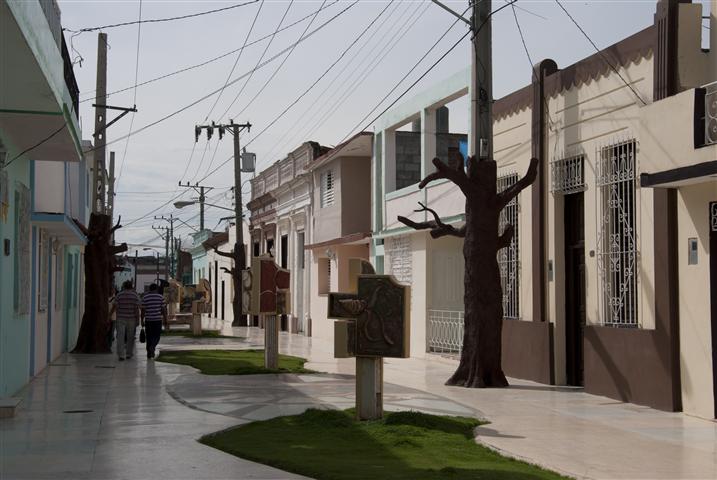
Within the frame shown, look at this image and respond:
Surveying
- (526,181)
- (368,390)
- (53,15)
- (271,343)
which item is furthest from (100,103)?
(368,390)

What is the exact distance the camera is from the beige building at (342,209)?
30.1 meters

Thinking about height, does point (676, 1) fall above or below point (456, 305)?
above

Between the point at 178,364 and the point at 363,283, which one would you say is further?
the point at 178,364

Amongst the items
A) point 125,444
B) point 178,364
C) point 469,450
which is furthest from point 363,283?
point 178,364

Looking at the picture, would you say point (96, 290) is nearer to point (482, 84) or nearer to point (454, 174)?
point (454, 174)

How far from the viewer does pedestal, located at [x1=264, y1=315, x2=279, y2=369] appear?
18422 millimetres

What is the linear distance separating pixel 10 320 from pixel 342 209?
1773 centimetres

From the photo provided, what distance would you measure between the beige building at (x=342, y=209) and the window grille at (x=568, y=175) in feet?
39.2

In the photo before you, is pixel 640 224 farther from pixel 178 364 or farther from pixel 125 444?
pixel 178 364

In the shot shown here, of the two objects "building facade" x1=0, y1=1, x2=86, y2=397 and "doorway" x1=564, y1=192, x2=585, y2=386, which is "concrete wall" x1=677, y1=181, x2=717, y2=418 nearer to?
"doorway" x1=564, y1=192, x2=585, y2=386

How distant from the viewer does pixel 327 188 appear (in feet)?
107

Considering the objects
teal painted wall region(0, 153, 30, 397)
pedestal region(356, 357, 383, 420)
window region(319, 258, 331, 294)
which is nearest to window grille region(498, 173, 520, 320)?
pedestal region(356, 357, 383, 420)

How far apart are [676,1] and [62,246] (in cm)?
1564

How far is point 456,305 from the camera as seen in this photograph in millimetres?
22766
